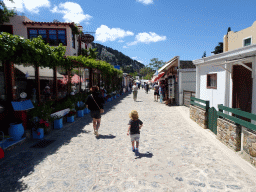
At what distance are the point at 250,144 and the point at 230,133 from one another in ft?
3.23

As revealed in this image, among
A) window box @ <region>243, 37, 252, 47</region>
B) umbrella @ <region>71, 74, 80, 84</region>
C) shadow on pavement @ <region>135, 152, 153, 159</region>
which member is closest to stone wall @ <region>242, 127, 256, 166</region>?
shadow on pavement @ <region>135, 152, 153, 159</region>

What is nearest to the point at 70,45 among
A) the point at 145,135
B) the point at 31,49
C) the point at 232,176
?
the point at 31,49

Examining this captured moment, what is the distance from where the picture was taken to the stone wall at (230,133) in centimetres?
502

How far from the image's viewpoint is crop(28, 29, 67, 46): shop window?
66.6ft

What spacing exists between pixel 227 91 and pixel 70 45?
1839cm

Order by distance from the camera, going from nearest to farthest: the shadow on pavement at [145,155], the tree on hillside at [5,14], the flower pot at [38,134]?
the shadow on pavement at [145,155], the flower pot at [38,134], the tree on hillside at [5,14]

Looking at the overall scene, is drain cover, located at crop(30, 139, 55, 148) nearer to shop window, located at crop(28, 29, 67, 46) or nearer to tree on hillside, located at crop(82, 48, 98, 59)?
shop window, located at crop(28, 29, 67, 46)

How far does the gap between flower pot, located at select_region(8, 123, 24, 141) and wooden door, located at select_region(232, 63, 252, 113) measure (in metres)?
7.75

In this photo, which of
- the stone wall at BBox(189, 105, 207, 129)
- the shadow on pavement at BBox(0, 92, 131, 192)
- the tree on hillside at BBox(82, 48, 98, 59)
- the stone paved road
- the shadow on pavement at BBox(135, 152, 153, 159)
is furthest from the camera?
the tree on hillside at BBox(82, 48, 98, 59)

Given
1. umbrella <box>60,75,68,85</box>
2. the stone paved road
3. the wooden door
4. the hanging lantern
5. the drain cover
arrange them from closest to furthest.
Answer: the stone paved road → the drain cover → the wooden door → umbrella <box>60,75,68,85</box> → the hanging lantern

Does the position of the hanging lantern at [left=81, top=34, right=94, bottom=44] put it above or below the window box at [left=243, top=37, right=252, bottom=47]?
above

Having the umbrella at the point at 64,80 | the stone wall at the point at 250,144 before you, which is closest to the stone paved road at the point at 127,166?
the stone wall at the point at 250,144

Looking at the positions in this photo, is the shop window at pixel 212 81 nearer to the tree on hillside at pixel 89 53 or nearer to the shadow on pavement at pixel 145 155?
the shadow on pavement at pixel 145 155

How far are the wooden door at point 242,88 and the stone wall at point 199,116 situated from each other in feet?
4.12
